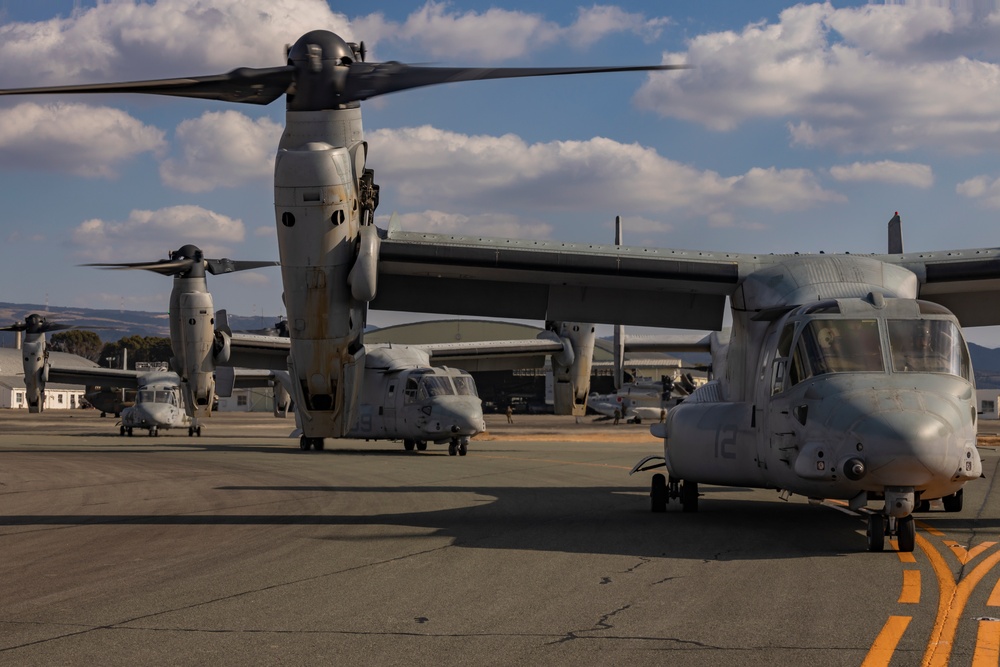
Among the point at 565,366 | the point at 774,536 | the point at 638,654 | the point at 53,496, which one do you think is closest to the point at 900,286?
the point at 774,536

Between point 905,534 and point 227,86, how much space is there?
9.96 meters

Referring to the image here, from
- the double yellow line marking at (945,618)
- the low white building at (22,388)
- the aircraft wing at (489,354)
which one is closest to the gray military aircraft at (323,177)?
the double yellow line marking at (945,618)

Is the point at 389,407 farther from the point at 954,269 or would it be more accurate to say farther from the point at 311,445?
the point at 954,269

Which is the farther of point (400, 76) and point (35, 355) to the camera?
point (35, 355)

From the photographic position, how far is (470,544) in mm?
11289

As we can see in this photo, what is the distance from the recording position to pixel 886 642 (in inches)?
252

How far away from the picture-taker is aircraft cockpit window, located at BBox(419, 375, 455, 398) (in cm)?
3334

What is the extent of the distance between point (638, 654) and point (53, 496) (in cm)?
1482

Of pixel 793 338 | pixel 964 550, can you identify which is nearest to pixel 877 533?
pixel 964 550

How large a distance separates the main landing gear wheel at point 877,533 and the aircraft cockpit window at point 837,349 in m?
1.50

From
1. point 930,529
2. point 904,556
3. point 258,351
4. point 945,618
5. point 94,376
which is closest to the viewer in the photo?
point 945,618

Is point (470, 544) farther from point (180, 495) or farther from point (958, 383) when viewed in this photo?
point (180, 495)

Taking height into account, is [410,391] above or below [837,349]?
below

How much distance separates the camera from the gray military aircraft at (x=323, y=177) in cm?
1419
